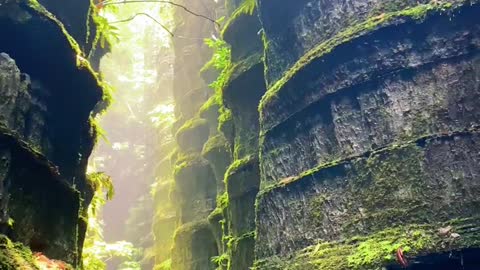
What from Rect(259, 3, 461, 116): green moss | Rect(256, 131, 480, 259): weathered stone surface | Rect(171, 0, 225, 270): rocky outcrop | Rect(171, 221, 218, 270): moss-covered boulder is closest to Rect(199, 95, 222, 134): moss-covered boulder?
Rect(171, 0, 225, 270): rocky outcrop

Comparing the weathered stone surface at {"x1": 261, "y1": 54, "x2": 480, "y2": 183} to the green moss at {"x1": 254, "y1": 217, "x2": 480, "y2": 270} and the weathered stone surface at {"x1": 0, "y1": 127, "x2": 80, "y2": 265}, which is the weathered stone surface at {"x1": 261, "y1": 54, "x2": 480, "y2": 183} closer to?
the green moss at {"x1": 254, "y1": 217, "x2": 480, "y2": 270}

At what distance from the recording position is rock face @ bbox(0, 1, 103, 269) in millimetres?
4433

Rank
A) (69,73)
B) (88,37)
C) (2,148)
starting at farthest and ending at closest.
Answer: (88,37) → (69,73) → (2,148)

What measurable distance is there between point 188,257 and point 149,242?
1560 cm

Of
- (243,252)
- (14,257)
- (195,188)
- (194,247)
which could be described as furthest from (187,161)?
(14,257)

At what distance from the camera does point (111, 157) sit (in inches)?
1379

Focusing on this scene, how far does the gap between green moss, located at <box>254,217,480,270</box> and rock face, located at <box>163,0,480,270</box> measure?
0.04 ft

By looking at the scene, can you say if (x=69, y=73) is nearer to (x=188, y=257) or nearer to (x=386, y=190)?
(x=386, y=190)

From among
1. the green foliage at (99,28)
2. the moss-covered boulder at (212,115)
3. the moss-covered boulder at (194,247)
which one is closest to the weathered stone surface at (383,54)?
the green foliage at (99,28)

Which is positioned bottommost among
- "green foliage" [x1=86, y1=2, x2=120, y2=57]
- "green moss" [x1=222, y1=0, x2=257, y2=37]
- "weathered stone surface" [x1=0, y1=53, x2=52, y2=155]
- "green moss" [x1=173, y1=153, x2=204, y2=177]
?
"weathered stone surface" [x1=0, y1=53, x2=52, y2=155]

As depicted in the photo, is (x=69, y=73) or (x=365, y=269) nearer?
(x=365, y=269)

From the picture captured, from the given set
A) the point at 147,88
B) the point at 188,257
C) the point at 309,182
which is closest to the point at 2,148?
the point at 309,182

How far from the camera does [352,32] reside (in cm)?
521

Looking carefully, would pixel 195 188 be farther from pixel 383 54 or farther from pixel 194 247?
pixel 383 54
